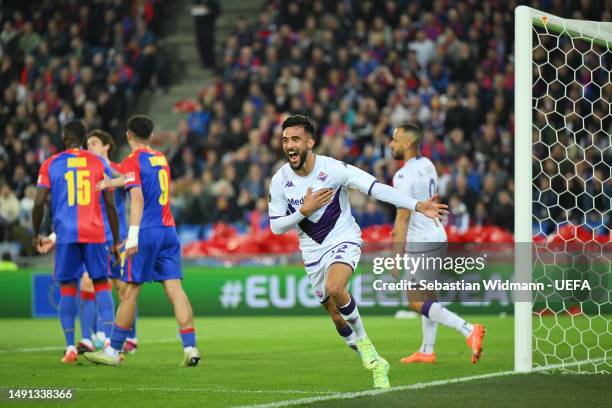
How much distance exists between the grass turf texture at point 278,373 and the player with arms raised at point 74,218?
0.72 metres

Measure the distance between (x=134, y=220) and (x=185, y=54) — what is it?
1726 cm

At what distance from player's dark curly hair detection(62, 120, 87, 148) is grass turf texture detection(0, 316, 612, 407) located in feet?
6.99

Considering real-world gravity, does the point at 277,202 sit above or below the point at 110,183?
below

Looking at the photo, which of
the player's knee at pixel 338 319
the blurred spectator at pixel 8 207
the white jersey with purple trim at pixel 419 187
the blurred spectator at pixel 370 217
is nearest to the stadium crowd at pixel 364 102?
the blurred spectator at pixel 370 217

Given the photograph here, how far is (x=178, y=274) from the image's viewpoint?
10109mm

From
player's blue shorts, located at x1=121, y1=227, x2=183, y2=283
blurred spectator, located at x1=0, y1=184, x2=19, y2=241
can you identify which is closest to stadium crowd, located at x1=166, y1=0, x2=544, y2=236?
blurred spectator, located at x1=0, y1=184, x2=19, y2=241

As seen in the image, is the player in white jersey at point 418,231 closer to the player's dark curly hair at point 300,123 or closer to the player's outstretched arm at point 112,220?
the player's dark curly hair at point 300,123

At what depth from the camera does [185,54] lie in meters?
26.5

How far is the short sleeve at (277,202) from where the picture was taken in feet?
26.8

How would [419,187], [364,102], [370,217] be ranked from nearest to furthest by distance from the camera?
[419,187]
[370,217]
[364,102]

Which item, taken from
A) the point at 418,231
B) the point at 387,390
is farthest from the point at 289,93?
the point at 387,390

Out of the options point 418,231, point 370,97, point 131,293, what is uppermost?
point 370,97

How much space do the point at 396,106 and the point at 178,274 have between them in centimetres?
1122

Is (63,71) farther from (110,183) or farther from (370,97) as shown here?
(110,183)
